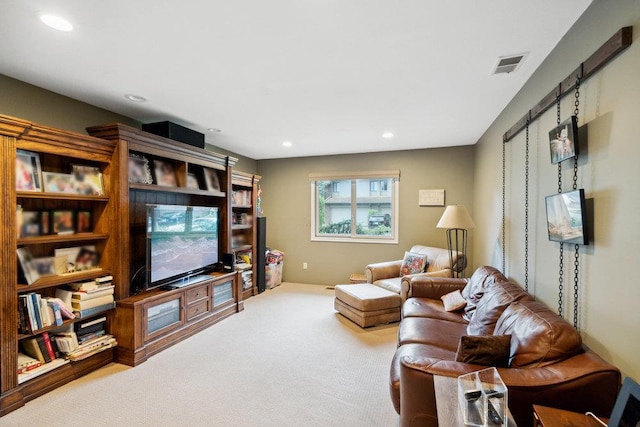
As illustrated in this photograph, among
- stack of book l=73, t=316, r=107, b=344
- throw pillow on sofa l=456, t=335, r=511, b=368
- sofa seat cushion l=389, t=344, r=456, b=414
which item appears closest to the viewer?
throw pillow on sofa l=456, t=335, r=511, b=368

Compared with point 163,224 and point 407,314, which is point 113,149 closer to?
point 163,224

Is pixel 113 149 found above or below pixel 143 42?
below

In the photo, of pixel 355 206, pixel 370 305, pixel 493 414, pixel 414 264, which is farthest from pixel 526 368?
pixel 355 206

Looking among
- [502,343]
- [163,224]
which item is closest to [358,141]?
[163,224]

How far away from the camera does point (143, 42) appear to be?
1897mm

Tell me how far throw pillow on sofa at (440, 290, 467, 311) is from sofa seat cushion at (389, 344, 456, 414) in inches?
34.5

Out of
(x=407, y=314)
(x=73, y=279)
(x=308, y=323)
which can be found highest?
(x=73, y=279)

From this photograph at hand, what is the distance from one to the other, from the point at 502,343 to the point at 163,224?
3022mm

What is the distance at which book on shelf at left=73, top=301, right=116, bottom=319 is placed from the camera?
97.5 inches

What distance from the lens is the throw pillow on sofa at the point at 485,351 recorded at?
1.56 m

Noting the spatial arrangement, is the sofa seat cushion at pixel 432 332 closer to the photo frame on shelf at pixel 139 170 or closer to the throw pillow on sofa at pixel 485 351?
the throw pillow on sofa at pixel 485 351

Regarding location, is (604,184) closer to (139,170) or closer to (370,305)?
(370,305)

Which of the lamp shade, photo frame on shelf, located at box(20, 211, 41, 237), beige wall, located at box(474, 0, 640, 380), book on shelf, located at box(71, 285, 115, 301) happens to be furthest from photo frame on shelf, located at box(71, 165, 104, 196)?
the lamp shade

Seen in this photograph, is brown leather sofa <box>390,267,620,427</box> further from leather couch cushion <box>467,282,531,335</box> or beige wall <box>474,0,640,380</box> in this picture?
beige wall <box>474,0,640,380</box>
